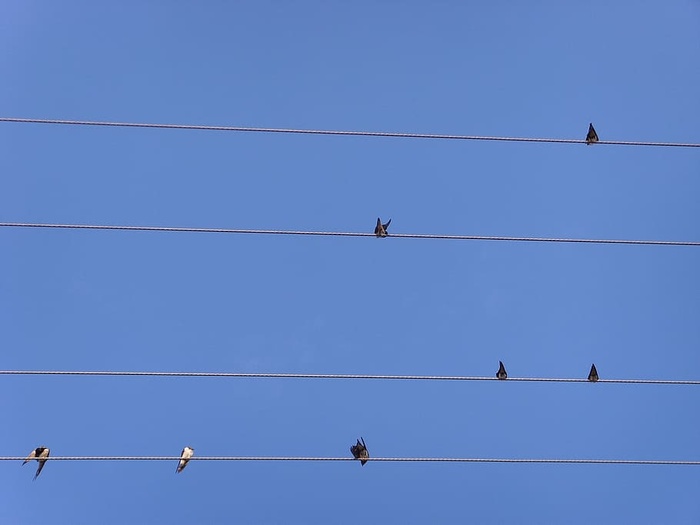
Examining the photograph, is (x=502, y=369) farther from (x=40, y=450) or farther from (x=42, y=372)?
(x=40, y=450)

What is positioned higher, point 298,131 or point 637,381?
point 298,131

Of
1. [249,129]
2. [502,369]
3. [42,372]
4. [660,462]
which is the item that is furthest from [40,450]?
[660,462]

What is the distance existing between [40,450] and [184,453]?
8.14 ft

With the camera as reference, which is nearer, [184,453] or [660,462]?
A: [660,462]

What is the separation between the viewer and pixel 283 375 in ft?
33.9

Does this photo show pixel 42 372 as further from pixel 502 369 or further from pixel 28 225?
pixel 502 369

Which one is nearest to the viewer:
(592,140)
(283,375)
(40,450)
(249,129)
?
(283,375)

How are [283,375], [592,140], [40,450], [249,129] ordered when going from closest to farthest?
[283,375], [249,129], [592,140], [40,450]

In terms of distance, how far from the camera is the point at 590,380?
37.9 ft

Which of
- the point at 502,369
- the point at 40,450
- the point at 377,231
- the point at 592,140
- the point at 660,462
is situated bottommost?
the point at 40,450

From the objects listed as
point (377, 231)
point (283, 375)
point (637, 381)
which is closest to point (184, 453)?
point (283, 375)

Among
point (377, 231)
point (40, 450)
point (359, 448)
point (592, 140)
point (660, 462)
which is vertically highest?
point (592, 140)

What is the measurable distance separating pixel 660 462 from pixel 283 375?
559 cm

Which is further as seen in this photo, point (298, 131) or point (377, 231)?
point (377, 231)
